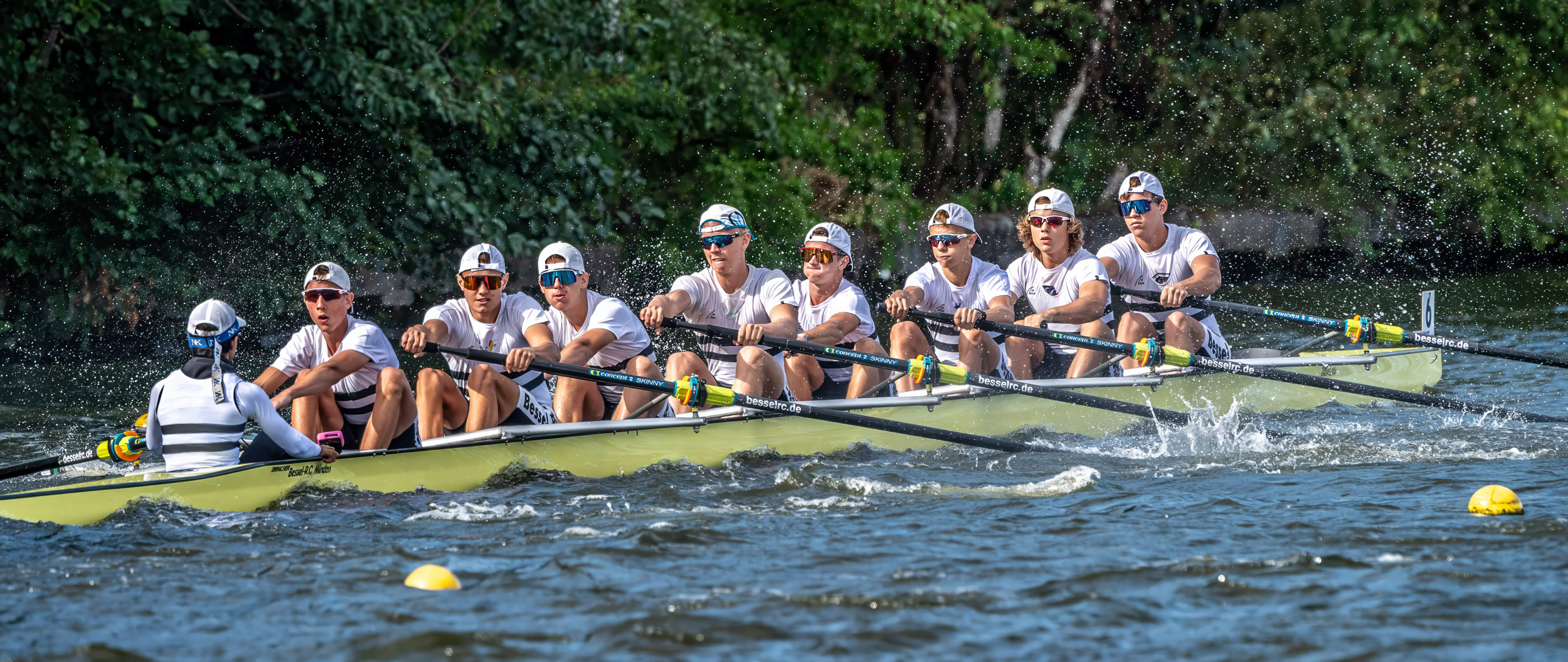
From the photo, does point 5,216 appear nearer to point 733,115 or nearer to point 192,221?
point 192,221

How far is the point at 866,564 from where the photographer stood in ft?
20.2

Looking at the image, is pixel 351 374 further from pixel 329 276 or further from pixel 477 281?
pixel 477 281

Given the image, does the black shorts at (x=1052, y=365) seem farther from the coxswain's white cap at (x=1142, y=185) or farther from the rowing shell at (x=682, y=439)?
the coxswain's white cap at (x=1142, y=185)

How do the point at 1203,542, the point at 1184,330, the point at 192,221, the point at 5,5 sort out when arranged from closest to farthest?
the point at 1203,542 < the point at 1184,330 < the point at 5,5 < the point at 192,221

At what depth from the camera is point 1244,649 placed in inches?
199

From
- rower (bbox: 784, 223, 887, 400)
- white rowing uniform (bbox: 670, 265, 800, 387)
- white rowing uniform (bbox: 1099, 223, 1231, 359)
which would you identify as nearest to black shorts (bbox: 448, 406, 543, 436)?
white rowing uniform (bbox: 670, 265, 800, 387)

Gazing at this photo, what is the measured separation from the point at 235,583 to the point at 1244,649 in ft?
12.9

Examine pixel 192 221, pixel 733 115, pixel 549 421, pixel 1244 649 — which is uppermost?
pixel 733 115

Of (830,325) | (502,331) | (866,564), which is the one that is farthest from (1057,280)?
(866,564)

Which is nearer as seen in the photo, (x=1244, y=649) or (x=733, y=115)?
(x=1244, y=649)

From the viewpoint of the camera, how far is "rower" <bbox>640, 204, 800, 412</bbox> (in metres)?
9.08

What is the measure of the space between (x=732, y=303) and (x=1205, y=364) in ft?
10.6

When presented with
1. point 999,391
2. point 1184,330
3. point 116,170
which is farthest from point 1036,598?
point 116,170

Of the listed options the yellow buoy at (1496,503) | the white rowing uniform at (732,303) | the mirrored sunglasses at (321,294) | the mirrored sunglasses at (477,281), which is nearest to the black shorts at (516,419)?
the mirrored sunglasses at (477,281)
